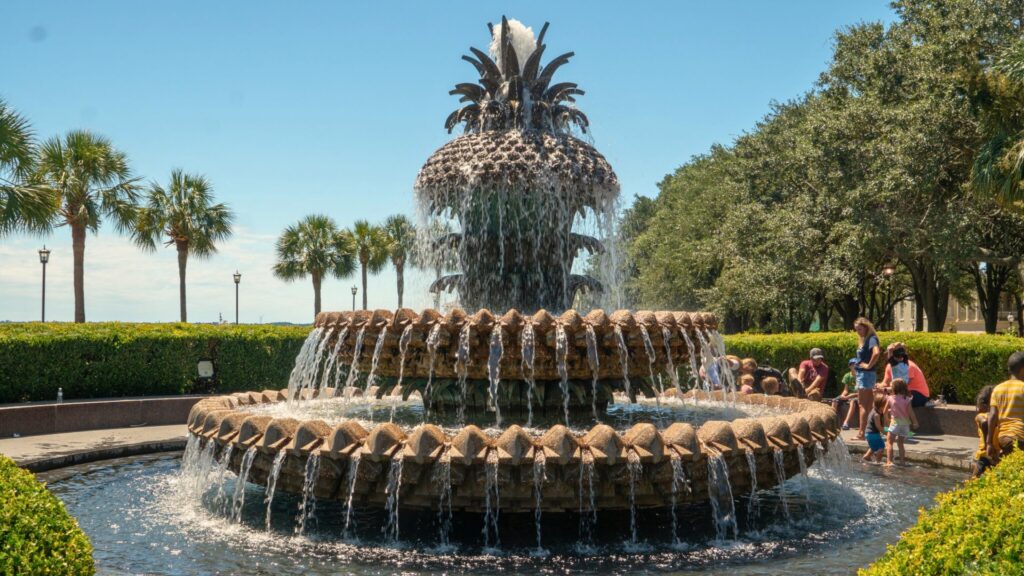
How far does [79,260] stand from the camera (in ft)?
94.0

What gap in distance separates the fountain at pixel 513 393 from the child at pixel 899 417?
1970 mm

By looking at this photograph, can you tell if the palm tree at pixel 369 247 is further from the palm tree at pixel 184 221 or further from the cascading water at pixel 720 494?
the cascading water at pixel 720 494

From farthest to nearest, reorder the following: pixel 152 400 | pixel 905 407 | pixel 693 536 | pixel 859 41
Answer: pixel 859 41 → pixel 152 400 → pixel 905 407 → pixel 693 536

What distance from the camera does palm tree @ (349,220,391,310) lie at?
4847 cm

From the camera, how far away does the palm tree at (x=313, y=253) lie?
44625mm

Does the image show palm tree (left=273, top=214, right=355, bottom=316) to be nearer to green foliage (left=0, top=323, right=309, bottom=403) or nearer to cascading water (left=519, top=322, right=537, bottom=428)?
green foliage (left=0, top=323, right=309, bottom=403)

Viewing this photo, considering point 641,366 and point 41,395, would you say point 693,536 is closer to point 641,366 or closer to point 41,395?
point 641,366

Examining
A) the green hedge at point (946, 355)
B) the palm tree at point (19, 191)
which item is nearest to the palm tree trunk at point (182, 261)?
the palm tree at point (19, 191)

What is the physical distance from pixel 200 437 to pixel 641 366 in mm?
4043

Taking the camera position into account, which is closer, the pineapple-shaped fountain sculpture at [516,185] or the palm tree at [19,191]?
the pineapple-shaped fountain sculpture at [516,185]

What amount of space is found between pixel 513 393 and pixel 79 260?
26063 mm

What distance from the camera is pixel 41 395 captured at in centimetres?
1490

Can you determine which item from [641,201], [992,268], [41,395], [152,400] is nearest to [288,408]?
[152,400]

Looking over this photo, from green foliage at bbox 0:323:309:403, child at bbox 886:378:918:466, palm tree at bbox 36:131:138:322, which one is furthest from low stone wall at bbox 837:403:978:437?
palm tree at bbox 36:131:138:322
